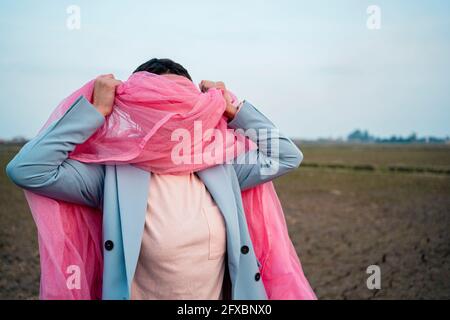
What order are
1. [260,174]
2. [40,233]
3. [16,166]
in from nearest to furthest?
[16,166]
[40,233]
[260,174]

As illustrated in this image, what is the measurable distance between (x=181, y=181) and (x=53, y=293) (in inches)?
27.8

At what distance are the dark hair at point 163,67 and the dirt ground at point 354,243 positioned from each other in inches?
184

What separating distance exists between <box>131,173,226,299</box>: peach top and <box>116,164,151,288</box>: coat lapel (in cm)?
5

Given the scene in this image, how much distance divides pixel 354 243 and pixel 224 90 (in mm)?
7406

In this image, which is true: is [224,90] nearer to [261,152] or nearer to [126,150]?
[261,152]

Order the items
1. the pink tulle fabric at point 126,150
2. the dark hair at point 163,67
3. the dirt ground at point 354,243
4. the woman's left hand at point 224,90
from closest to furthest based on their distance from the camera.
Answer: the pink tulle fabric at point 126,150, the dark hair at point 163,67, the woman's left hand at point 224,90, the dirt ground at point 354,243

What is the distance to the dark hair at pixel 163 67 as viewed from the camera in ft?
6.51

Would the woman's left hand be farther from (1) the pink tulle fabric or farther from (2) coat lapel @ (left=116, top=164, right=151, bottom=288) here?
(2) coat lapel @ (left=116, top=164, right=151, bottom=288)

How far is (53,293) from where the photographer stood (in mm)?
1865

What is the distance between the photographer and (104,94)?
1907 millimetres

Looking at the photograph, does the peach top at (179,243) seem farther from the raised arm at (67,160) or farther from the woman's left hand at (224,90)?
the woman's left hand at (224,90)

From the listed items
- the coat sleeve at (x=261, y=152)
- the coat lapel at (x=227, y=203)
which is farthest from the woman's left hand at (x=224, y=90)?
the coat lapel at (x=227, y=203)

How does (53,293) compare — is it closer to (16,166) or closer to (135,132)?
(16,166)
